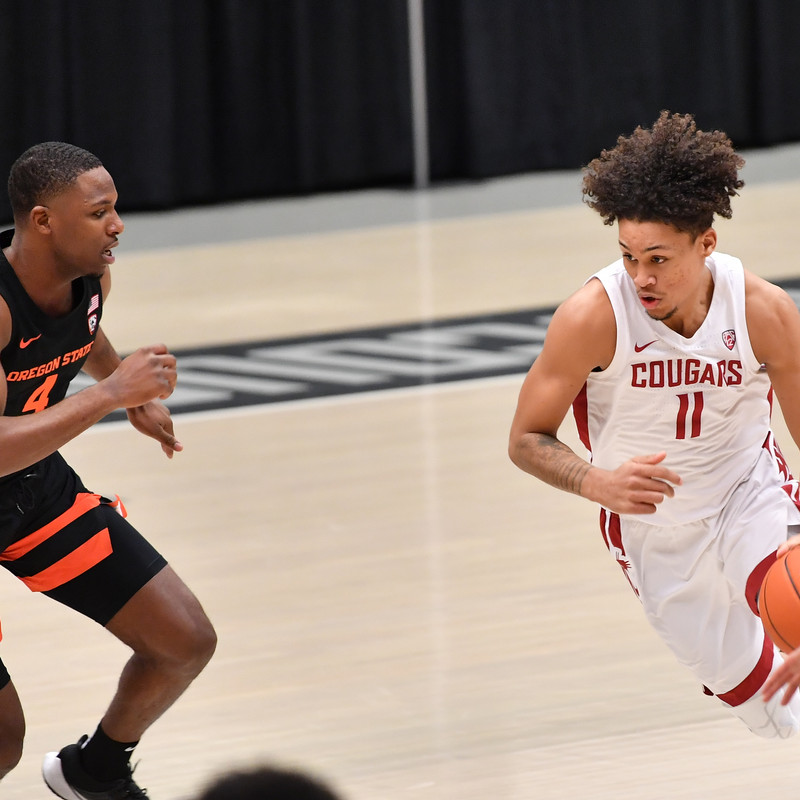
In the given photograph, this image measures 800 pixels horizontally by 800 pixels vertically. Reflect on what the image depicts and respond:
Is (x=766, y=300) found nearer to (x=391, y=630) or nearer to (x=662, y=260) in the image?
(x=662, y=260)

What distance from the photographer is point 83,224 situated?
9.56ft

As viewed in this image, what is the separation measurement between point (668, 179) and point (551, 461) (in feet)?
1.86

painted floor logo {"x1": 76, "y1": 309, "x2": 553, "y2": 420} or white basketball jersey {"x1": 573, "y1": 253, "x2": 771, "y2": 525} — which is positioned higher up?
white basketball jersey {"x1": 573, "y1": 253, "x2": 771, "y2": 525}

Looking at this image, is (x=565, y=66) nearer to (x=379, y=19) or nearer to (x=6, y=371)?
(x=379, y=19)

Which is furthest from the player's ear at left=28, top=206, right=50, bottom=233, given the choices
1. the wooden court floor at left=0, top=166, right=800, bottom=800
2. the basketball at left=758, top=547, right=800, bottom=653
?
the basketball at left=758, top=547, right=800, bottom=653

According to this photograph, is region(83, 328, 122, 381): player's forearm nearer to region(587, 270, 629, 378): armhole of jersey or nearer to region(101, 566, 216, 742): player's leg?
region(101, 566, 216, 742): player's leg

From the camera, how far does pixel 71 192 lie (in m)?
2.91

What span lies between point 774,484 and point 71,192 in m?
1.50

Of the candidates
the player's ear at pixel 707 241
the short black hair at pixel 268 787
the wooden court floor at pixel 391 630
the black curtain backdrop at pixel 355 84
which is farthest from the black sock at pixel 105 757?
the black curtain backdrop at pixel 355 84

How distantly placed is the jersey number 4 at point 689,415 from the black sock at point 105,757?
126 cm

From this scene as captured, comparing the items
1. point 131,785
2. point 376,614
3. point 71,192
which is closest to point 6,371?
point 71,192

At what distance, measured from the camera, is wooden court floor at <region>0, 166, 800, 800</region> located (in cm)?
344

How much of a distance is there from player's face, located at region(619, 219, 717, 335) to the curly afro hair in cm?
2

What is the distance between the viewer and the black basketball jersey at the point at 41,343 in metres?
2.92
